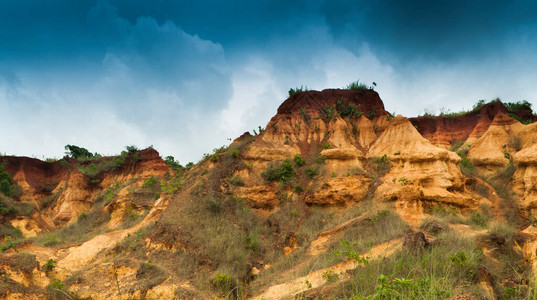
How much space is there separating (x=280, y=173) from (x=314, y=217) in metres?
3.64

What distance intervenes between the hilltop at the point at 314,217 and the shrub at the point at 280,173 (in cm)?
8

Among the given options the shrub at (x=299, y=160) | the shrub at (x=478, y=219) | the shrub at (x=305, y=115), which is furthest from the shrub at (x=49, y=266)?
the shrub at (x=478, y=219)

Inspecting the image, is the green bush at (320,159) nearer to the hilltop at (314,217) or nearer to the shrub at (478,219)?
the hilltop at (314,217)

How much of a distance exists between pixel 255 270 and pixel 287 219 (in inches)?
156

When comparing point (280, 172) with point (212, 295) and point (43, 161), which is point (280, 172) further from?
point (43, 161)

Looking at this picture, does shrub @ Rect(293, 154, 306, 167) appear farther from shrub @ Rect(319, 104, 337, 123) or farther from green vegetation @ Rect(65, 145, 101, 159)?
green vegetation @ Rect(65, 145, 101, 159)

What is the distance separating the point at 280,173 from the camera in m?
19.4

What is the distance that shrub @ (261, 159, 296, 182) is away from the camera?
1936 cm

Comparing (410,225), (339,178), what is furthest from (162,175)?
(410,225)

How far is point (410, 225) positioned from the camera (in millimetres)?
13023

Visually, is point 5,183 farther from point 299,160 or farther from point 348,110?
point 348,110

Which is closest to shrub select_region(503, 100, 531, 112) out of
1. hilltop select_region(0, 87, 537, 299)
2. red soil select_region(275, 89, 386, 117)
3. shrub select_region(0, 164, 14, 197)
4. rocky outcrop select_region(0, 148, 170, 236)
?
hilltop select_region(0, 87, 537, 299)

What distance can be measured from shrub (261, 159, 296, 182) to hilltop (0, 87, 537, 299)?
8 centimetres

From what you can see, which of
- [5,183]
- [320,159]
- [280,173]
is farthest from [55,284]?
[5,183]
